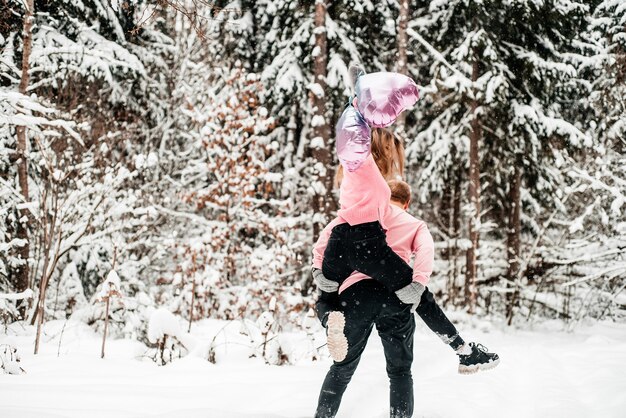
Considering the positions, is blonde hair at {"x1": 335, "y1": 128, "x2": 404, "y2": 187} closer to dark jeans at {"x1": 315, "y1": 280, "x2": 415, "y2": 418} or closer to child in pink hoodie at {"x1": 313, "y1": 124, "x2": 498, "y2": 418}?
child in pink hoodie at {"x1": 313, "y1": 124, "x2": 498, "y2": 418}

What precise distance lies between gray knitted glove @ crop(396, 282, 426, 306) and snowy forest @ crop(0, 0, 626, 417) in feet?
17.6

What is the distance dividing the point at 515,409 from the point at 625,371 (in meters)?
1.58

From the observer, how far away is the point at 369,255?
8.04 feet

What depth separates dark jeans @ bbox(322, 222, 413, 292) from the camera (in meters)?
2.44

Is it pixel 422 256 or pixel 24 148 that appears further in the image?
pixel 24 148

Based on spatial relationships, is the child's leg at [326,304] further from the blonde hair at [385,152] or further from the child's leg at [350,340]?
the blonde hair at [385,152]

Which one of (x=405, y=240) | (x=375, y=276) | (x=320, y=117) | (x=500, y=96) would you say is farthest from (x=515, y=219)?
(x=375, y=276)

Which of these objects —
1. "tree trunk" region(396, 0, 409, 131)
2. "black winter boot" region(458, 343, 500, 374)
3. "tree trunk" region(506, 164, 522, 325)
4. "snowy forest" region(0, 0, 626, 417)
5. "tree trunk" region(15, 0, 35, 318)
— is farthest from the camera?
"tree trunk" region(506, 164, 522, 325)

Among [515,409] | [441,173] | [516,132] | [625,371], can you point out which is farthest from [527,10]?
[515,409]

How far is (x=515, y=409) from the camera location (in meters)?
3.43

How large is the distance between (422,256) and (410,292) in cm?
21

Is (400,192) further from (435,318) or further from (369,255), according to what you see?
(435,318)

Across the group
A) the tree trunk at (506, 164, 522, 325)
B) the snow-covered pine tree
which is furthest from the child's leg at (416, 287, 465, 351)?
the tree trunk at (506, 164, 522, 325)

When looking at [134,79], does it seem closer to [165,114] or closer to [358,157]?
[165,114]
